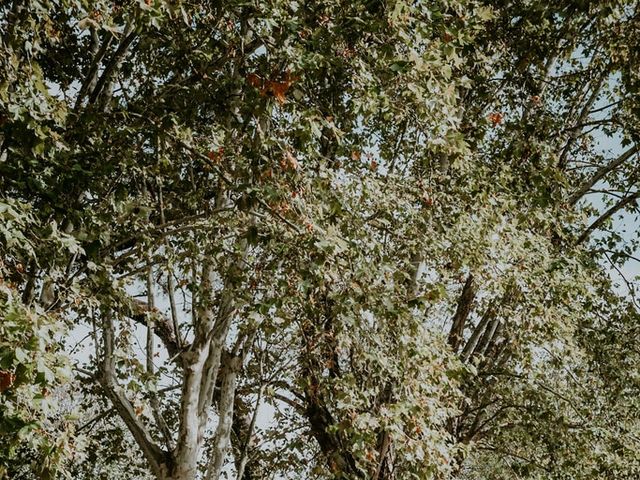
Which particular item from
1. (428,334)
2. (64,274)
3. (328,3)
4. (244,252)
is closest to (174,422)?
(244,252)

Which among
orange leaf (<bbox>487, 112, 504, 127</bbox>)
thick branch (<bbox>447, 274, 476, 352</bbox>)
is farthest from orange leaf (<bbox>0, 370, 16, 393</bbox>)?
thick branch (<bbox>447, 274, 476, 352</bbox>)

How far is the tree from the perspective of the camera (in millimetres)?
5672

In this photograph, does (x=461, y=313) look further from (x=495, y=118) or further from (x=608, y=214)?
(x=495, y=118)

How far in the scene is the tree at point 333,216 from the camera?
567 cm

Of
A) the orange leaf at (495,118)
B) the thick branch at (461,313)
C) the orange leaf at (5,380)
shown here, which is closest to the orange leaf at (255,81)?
the orange leaf at (5,380)

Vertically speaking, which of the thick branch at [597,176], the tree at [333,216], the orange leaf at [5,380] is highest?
the thick branch at [597,176]

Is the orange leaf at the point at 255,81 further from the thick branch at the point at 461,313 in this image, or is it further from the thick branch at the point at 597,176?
the thick branch at the point at 597,176

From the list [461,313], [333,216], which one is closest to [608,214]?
[461,313]

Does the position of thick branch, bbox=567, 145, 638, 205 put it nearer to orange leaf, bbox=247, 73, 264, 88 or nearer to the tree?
the tree

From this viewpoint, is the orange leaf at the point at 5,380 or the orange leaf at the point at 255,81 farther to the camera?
the orange leaf at the point at 255,81

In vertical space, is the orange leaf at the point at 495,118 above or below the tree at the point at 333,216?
above

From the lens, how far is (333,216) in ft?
19.2

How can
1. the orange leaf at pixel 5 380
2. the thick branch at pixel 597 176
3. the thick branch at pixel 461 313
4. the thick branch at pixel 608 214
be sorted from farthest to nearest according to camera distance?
1. the thick branch at pixel 461 313
2. the thick branch at pixel 597 176
3. the thick branch at pixel 608 214
4. the orange leaf at pixel 5 380

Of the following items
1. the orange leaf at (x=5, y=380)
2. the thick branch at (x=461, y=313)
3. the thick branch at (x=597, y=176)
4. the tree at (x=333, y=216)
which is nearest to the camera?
the orange leaf at (x=5, y=380)
